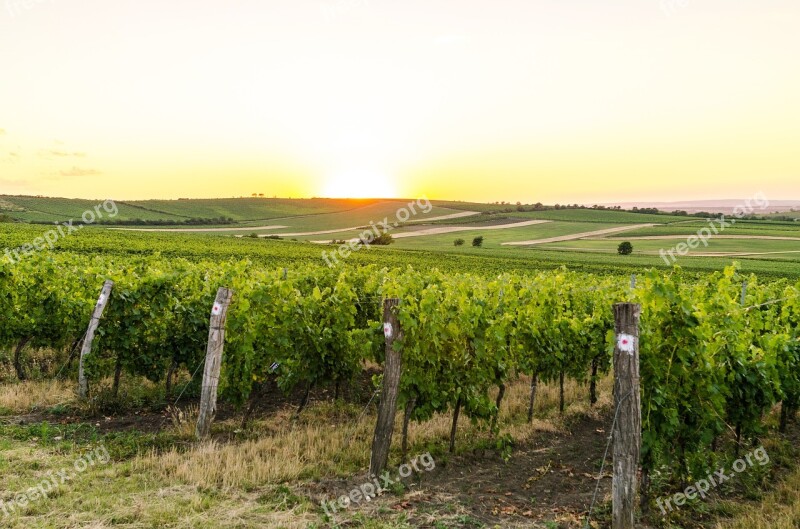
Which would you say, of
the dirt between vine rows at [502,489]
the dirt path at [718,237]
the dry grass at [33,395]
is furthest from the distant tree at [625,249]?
the dry grass at [33,395]

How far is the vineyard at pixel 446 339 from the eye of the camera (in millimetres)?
6180

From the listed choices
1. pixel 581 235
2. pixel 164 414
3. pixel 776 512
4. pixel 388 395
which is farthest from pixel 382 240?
pixel 776 512

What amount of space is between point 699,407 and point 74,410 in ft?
29.6

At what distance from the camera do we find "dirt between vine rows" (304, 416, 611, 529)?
5.43 meters

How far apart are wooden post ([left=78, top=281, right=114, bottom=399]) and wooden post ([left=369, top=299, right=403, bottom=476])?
567 centimetres

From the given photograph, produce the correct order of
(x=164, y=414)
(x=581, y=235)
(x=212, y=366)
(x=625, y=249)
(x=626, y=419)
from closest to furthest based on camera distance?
(x=626, y=419) < (x=212, y=366) < (x=164, y=414) < (x=625, y=249) < (x=581, y=235)

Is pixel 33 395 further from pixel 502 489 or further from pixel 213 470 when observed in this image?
pixel 502 489

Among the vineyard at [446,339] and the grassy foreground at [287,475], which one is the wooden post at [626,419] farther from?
the vineyard at [446,339]

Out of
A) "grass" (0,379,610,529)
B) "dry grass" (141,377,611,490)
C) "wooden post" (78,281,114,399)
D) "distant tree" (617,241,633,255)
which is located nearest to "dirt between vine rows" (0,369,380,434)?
"grass" (0,379,610,529)

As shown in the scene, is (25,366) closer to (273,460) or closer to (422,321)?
(273,460)

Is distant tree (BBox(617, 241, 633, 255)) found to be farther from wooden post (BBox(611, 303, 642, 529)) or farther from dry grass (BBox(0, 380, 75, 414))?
wooden post (BBox(611, 303, 642, 529))

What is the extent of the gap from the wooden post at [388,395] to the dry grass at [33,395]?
226 inches

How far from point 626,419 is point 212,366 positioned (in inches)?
213

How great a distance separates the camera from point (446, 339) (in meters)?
7.80
